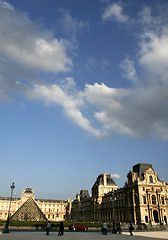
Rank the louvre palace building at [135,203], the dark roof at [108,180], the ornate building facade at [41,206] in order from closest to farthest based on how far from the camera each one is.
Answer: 1. the louvre palace building at [135,203]
2. the dark roof at [108,180]
3. the ornate building facade at [41,206]

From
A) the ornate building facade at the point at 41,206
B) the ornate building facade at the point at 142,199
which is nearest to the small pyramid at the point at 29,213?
the ornate building facade at the point at 142,199

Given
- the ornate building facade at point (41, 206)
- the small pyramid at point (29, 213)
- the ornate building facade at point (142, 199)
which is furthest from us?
the ornate building facade at point (41, 206)

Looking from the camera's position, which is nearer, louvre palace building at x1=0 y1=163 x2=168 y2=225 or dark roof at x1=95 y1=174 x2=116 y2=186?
louvre palace building at x1=0 y1=163 x2=168 y2=225

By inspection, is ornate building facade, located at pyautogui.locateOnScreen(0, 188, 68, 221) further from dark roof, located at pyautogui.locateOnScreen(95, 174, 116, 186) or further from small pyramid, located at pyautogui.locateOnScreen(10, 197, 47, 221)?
small pyramid, located at pyautogui.locateOnScreen(10, 197, 47, 221)

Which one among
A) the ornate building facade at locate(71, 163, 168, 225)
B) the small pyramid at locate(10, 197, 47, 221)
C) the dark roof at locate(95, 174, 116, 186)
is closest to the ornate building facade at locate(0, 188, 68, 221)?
the dark roof at locate(95, 174, 116, 186)

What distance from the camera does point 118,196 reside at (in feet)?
249

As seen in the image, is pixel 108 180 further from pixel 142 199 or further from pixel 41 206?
pixel 41 206

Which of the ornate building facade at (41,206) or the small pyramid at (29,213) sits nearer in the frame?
the small pyramid at (29,213)

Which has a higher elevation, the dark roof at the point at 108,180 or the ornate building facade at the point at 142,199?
the dark roof at the point at 108,180

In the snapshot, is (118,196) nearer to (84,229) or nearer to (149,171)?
(149,171)

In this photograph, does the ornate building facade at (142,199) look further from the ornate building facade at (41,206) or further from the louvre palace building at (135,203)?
the ornate building facade at (41,206)

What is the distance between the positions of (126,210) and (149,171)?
1452 cm

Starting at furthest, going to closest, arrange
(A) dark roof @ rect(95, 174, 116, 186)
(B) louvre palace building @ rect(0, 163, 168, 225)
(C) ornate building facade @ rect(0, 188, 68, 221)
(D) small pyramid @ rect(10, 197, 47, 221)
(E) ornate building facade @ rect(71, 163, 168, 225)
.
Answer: (C) ornate building facade @ rect(0, 188, 68, 221)
(A) dark roof @ rect(95, 174, 116, 186)
(E) ornate building facade @ rect(71, 163, 168, 225)
(B) louvre palace building @ rect(0, 163, 168, 225)
(D) small pyramid @ rect(10, 197, 47, 221)

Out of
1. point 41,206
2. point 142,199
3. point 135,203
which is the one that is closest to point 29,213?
point 135,203
